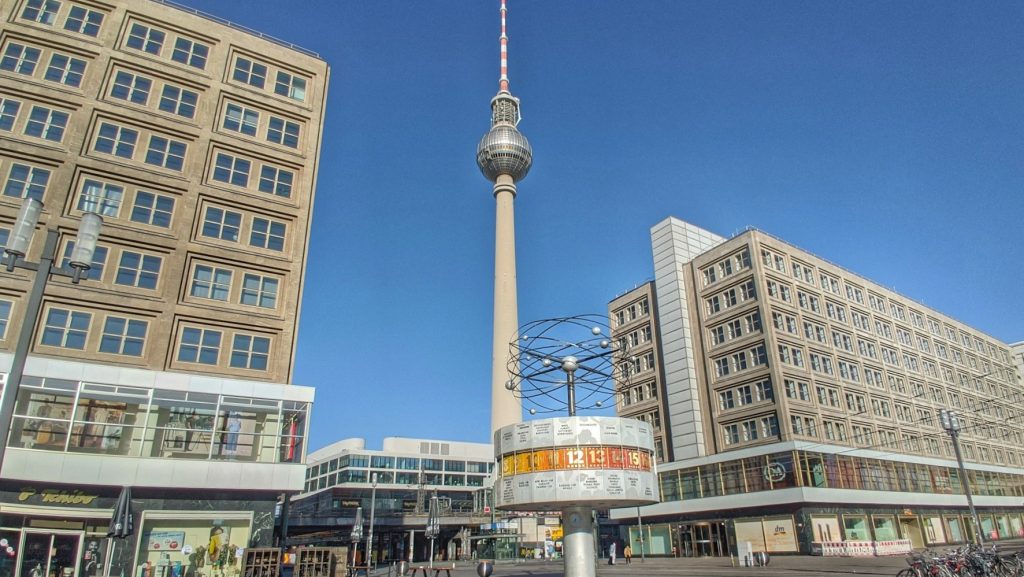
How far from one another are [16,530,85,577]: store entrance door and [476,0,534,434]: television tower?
57409 mm

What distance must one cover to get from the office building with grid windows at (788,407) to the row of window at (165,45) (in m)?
32.2

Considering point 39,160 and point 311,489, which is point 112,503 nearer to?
point 39,160

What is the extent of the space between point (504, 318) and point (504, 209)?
783 inches

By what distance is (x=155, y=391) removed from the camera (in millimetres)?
29109

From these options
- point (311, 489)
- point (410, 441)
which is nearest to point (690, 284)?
point (410, 441)

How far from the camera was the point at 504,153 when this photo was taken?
10019 centimetres

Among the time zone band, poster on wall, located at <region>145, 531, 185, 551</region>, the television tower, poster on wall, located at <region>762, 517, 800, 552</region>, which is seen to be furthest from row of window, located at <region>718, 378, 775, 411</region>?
poster on wall, located at <region>145, 531, 185, 551</region>

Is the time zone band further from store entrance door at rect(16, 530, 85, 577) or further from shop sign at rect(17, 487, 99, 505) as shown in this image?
store entrance door at rect(16, 530, 85, 577)

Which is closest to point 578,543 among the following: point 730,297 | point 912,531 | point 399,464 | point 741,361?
point 741,361

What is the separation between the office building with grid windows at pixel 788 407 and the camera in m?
55.2

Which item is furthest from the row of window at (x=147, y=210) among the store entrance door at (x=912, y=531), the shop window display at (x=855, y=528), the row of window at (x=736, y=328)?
the store entrance door at (x=912, y=531)

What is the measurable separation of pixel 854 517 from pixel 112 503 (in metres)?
56.6

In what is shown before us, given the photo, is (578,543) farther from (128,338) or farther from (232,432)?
(128,338)

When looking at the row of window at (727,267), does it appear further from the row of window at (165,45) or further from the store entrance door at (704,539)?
the row of window at (165,45)
